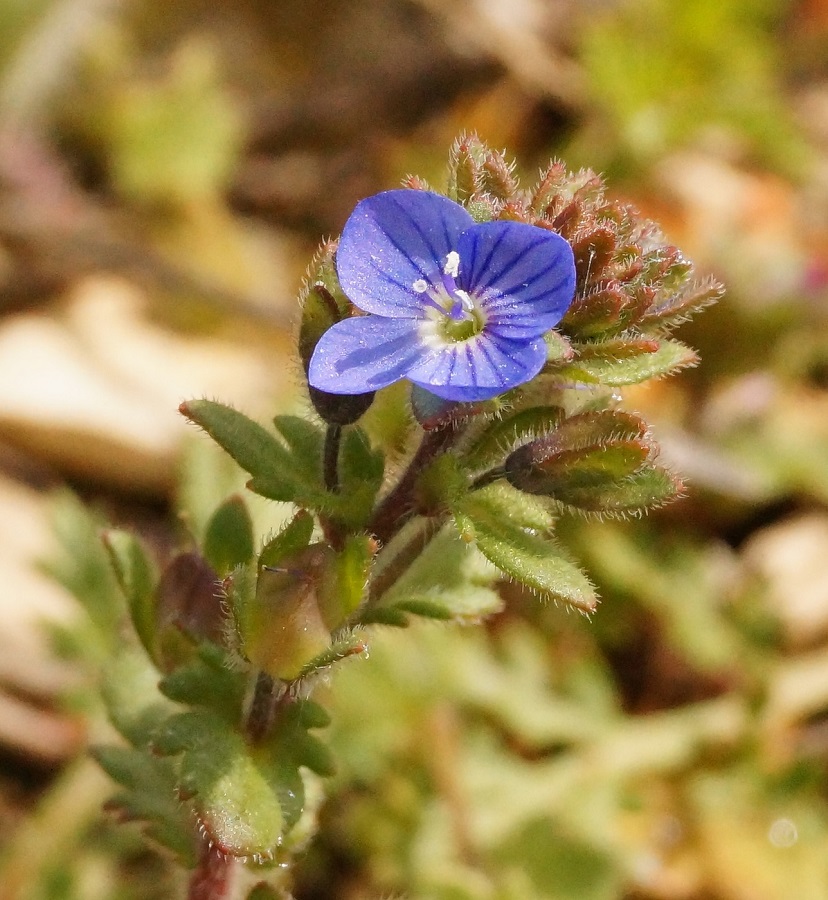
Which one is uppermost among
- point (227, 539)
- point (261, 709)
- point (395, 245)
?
point (395, 245)

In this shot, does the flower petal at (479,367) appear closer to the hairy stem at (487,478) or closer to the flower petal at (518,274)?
the flower petal at (518,274)

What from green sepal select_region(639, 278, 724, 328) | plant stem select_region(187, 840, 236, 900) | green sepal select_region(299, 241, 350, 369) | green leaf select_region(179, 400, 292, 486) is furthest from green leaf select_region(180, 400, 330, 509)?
plant stem select_region(187, 840, 236, 900)

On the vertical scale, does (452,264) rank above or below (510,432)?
above

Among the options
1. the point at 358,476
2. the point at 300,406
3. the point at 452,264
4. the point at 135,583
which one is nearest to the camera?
the point at 452,264

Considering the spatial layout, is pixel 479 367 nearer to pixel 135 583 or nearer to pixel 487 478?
pixel 487 478

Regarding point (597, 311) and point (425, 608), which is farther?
point (425, 608)

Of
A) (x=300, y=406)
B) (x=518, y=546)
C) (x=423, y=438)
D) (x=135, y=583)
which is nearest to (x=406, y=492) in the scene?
(x=423, y=438)

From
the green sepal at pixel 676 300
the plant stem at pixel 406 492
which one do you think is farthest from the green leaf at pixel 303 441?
the green sepal at pixel 676 300
